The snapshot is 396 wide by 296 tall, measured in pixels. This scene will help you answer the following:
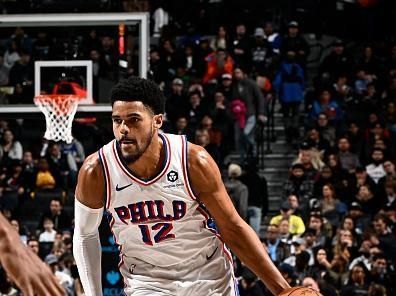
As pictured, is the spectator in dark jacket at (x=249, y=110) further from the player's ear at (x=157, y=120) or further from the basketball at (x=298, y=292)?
the basketball at (x=298, y=292)

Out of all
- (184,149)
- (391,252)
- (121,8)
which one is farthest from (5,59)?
(184,149)

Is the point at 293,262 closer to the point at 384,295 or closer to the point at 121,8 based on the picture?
the point at 384,295

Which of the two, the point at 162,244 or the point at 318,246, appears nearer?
the point at 162,244

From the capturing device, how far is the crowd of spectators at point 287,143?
11555 mm

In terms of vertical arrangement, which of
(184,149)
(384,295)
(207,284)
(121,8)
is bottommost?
(384,295)

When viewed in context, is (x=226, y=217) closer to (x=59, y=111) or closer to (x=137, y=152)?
(x=137, y=152)

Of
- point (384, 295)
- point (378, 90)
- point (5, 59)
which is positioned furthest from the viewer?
point (378, 90)

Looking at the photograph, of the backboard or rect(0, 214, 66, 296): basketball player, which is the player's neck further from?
the backboard

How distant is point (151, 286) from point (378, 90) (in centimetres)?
1160

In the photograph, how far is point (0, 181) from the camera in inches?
559

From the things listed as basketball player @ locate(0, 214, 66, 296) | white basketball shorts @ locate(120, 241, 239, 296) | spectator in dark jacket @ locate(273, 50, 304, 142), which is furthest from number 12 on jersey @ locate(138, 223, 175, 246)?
spectator in dark jacket @ locate(273, 50, 304, 142)

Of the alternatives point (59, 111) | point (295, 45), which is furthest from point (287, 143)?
point (59, 111)

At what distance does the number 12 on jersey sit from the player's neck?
10.3 inches

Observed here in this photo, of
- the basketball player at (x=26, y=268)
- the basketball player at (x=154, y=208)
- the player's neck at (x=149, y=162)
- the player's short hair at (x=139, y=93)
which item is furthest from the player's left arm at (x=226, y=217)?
the basketball player at (x=26, y=268)
